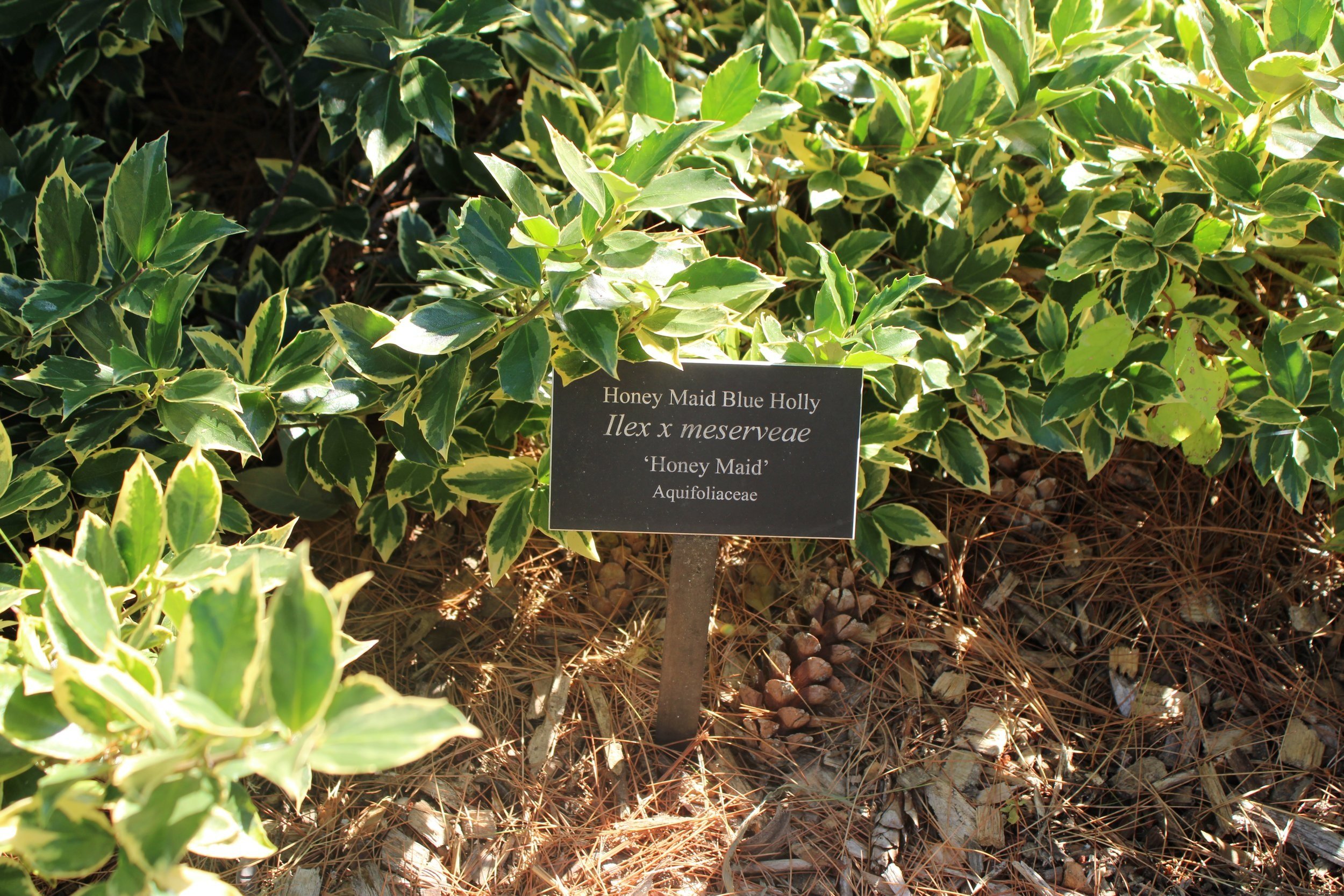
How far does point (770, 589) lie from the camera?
1.54m

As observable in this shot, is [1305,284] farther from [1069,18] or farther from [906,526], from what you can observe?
[906,526]

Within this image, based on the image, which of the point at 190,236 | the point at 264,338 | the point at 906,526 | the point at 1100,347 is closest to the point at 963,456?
the point at 906,526

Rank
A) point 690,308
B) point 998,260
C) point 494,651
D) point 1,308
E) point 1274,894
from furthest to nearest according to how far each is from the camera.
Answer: point 494,651 < point 998,260 < point 1274,894 < point 1,308 < point 690,308

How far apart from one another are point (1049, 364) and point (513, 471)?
757 millimetres

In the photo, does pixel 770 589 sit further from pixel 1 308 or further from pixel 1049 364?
pixel 1 308

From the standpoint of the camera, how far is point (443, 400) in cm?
105

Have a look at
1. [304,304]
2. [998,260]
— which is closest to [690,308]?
[998,260]

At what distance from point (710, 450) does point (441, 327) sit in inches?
13.0

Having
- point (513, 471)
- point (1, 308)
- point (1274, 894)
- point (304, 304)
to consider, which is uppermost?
point (1, 308)

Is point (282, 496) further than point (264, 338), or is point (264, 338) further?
point (282, 496)

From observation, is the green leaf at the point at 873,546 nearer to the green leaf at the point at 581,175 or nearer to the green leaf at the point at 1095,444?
the green leaf at the point at 1095,444

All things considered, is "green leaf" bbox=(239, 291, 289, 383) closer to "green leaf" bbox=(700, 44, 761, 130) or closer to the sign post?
the sign post

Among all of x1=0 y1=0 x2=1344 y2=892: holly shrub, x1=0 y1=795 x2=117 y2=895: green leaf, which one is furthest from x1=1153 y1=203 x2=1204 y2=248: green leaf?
x1=0 y1=795 x2=117 y2=895: green leaf

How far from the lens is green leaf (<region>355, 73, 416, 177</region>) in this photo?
49.9 inches
